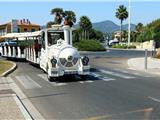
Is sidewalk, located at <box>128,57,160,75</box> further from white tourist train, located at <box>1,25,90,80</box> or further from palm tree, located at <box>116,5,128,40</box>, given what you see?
palm tree, located at <box>116,5,128,40</box>

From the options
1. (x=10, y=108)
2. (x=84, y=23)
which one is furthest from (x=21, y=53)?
(x=84, y=23)

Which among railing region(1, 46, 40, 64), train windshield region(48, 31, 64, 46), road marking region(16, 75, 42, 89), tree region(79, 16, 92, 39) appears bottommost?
road marking region(16, 75, 42, 89)

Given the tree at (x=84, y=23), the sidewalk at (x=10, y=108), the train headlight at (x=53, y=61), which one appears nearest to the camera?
the sidewalk at (x=10, y=108)

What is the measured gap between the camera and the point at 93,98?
14.2 m

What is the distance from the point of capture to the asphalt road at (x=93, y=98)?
11.3m

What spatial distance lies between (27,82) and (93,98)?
6680 mm

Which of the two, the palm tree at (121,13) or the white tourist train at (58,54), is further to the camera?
the palm tree at (121,13)

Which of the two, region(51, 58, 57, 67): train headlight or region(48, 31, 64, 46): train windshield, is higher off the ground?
region(48, 31, 64, 46): train windshield

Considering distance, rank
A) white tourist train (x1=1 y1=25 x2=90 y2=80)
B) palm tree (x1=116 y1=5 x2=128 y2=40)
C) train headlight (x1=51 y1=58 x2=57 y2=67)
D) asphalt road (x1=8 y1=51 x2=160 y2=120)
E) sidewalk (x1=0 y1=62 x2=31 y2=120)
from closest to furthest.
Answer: sidewalk (x1=0 y1=62 x2=31 y2=120) → asphalt road (x1=8 y1=51 x2=160 y2=120) → train headlight (x1=51 y1=58 x2=57 y2=67) → white tourist train (x1=1 y1=25 x2=90 y2=80) → palm tree (x1=116 y1=5 x2=128 y2=40)

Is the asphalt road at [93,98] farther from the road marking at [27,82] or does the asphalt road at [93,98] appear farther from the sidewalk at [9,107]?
the sidewalk at [9,107]

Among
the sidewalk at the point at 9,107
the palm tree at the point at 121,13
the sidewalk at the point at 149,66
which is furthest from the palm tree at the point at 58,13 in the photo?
the sidewalk at the point at 9,107

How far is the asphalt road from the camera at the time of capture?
37.0 feet

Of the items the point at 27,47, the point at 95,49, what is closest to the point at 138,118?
the point at 27,47

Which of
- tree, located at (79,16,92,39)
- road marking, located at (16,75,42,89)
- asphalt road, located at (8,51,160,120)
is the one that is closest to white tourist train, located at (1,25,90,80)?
asphalt road, located at (8,51,160,120)
